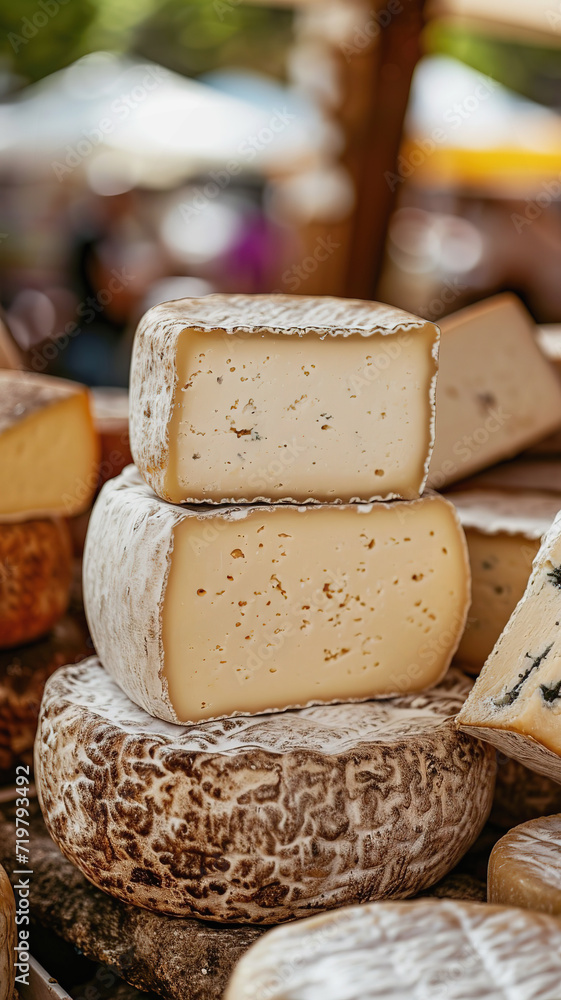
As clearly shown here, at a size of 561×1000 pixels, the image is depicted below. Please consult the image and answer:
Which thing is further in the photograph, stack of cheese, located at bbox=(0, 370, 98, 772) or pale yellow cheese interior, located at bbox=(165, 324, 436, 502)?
stack of cheese, located at bbox=(0, 370, 98, 772)

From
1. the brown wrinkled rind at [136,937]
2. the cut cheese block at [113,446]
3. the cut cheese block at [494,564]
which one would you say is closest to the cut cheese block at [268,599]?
the cut cheese block at [494,564]

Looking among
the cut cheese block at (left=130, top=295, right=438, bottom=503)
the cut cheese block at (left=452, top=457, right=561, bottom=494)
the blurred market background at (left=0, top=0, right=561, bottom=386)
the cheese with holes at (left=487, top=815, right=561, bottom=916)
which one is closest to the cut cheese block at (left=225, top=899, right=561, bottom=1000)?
the cheese with holes at (left=487, top=815, right=561, bottom=916)

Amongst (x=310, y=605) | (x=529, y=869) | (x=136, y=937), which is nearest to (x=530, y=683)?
Result: (x=529, y=869)

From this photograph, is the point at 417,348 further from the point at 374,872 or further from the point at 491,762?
the point at 374,872

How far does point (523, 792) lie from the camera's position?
177 centimetres

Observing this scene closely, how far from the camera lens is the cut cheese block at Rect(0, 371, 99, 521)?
2.05 m

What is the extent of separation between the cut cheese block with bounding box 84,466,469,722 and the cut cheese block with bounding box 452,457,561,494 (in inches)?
19.3

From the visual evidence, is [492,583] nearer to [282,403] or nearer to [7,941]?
[282,403]

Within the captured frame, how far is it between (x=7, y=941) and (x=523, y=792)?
94 centimetres

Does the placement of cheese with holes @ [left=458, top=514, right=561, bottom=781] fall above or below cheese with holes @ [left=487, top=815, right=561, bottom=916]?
above

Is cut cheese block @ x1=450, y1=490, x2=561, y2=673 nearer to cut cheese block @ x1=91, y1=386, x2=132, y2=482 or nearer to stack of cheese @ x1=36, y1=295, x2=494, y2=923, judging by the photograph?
stack of cheese @ x1=36, y1=295, x2=494, y2=923

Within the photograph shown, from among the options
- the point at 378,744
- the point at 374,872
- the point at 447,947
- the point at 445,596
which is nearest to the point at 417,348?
the point at 445,596

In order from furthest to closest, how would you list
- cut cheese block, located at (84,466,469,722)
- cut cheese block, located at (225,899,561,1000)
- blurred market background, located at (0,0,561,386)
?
1. blurred market background, located at (0,0,561,386)
2. cut cheese block, located at (84,466,469,722)
3. cut cheese block, located at (225,899,561,1000)

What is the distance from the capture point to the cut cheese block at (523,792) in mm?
1762
